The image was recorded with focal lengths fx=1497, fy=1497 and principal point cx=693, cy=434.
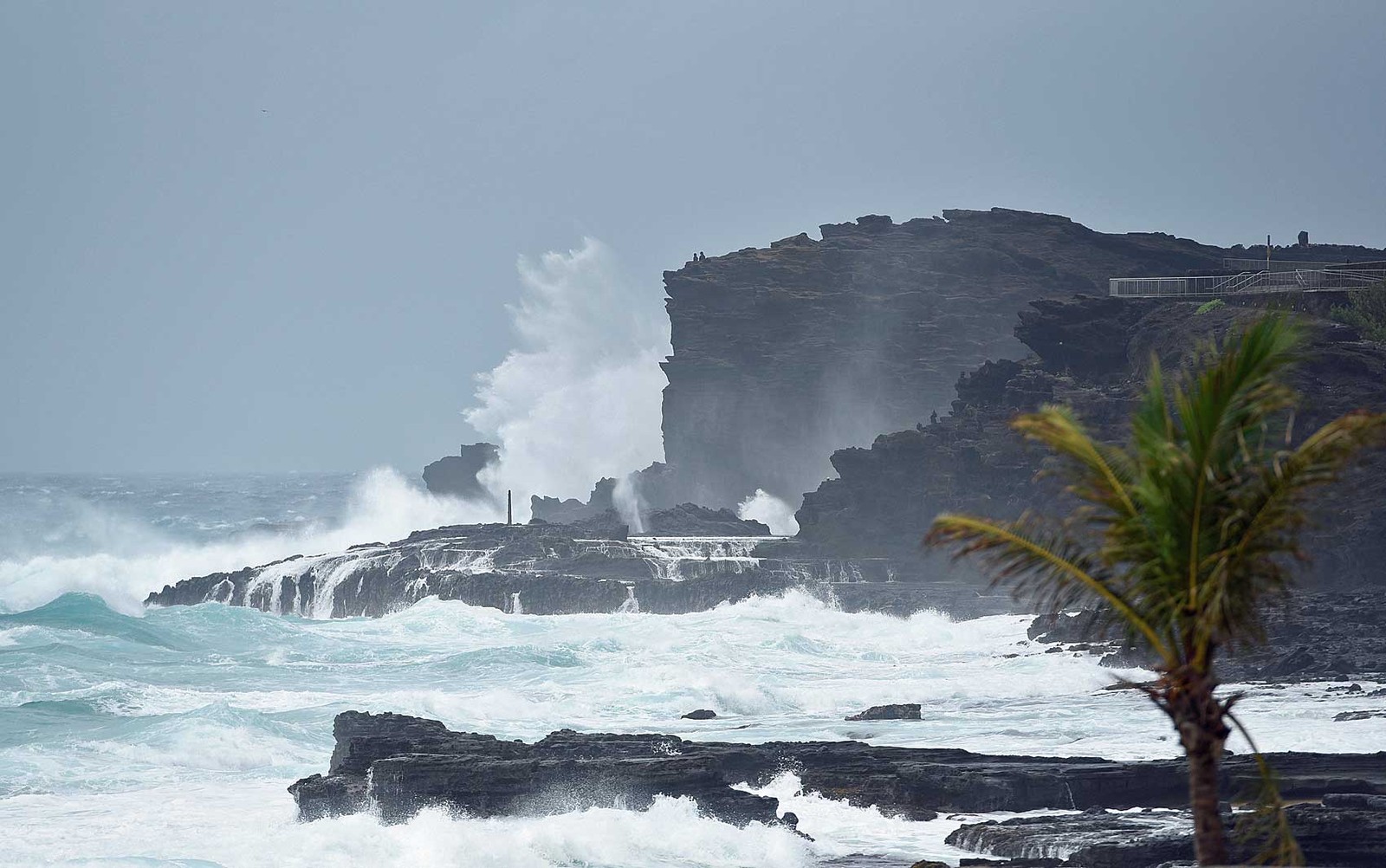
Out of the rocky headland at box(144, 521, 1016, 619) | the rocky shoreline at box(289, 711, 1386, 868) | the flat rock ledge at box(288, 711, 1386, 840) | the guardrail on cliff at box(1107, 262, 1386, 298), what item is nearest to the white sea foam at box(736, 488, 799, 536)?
the rocky headland at box(144, 521, 1016, 619)

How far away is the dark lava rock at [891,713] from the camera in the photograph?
24469 mm

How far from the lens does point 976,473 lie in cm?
4925

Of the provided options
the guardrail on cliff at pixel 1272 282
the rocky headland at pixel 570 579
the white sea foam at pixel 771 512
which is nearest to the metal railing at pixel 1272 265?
the guardrail on cliff at pixel 1272 282

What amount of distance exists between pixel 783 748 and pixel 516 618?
27682 mm

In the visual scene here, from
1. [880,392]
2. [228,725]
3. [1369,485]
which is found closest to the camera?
[228,725]

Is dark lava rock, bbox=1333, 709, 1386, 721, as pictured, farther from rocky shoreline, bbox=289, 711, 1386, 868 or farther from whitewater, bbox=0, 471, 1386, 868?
rocky shoreline, bbox=289, 711, 1386, 868

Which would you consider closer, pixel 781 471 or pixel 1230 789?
pixel 1230 789

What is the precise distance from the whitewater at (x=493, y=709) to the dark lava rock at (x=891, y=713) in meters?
0.33

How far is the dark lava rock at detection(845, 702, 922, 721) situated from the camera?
24.5 metres

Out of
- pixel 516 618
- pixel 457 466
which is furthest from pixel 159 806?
pixel 457 466

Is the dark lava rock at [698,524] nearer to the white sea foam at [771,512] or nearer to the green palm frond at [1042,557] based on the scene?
the white sea foam at [771,512]

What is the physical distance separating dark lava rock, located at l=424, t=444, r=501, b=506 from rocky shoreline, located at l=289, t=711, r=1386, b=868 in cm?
6982

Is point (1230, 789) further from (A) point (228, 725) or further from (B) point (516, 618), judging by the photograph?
(B) point (516, 618)

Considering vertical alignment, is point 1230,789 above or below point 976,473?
below
